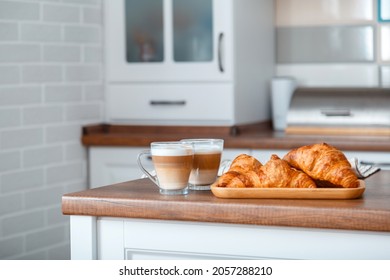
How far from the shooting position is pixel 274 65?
389cm

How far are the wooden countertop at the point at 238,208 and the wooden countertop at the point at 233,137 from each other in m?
1.39

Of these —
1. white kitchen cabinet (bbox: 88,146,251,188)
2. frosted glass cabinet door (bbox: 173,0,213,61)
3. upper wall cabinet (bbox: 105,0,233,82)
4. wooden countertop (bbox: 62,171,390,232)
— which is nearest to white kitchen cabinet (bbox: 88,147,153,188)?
white kitchen cabinet (bbox: 88,146,251,188)

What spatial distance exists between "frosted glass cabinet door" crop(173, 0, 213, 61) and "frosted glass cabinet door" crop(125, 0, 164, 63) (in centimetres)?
8

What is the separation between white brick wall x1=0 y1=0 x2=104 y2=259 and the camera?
3.06m

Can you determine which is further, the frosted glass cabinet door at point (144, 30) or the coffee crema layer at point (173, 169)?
the frosted glass cabinet door at point (144, 30)

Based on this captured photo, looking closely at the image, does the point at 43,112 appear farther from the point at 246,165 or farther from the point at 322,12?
the point at 246,165

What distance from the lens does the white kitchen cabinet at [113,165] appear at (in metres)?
3.46

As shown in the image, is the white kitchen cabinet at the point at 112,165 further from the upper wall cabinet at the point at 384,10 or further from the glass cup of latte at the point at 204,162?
the glass cup of latte at the point at 204,162

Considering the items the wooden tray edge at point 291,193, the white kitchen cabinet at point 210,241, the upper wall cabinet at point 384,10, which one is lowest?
the white kitchen cabinet at point 210,241

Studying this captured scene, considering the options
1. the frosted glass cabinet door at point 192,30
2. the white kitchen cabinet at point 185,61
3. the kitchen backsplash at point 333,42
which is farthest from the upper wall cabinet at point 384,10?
the frosted glass cabinet door at point 192,30

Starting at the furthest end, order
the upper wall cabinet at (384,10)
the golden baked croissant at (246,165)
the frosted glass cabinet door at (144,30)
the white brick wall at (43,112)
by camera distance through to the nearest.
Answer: the upper wall cabinet at (384,10) < the frosted glass cabinet door at (144,30) < the white brick wall at (43,112) < the golden baked croissant at (246,165)

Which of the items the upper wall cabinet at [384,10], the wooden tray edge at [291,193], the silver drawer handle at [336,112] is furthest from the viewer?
the upper wall cabinet at [384,10]
